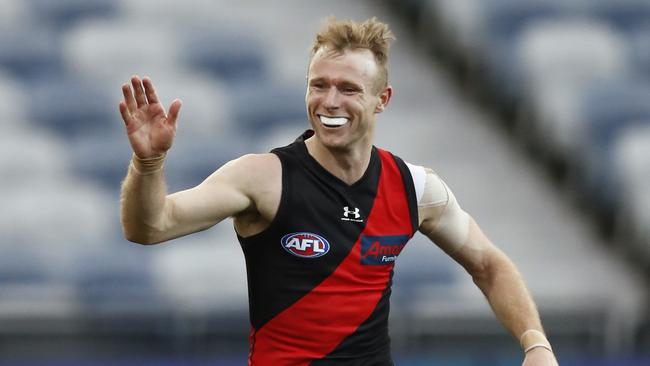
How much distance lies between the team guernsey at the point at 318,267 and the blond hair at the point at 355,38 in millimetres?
348

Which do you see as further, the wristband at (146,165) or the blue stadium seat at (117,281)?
the blue stadium seat at (117,281)

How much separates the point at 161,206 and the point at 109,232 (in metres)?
5.00

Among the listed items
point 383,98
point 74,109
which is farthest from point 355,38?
point 74,109

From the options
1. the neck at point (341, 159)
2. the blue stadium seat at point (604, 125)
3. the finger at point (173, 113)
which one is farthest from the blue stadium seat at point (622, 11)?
the finger at point (173, 113)

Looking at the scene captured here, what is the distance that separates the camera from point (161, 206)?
340 centimetres

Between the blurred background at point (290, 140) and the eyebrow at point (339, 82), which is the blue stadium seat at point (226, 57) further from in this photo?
the eyebrow at point (339, 82)

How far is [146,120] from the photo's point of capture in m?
3.36

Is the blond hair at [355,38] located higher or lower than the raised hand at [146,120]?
higher

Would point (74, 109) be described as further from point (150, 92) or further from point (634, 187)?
point (150, 92)

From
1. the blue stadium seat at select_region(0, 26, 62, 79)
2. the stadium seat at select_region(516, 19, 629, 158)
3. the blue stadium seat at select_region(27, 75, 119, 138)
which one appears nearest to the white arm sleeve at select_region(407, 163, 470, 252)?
the stadium seat at select_region(516, 19, 629, 158)

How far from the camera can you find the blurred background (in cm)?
745

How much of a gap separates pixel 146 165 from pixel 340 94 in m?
0.76

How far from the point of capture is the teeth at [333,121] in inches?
150

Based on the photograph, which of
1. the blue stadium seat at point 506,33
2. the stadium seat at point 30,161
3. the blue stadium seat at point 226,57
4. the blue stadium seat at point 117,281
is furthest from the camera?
the blue stadium seat at point 226,57
